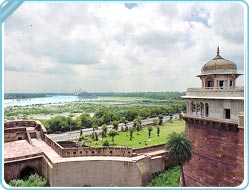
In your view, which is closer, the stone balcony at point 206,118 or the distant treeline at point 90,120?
the stone balcony at point 206,118

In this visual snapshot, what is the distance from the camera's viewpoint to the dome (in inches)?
391

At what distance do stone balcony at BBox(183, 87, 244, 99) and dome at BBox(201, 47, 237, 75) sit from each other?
37.8 inches

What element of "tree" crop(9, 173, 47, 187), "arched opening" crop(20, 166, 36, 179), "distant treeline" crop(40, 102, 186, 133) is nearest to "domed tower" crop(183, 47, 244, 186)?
"tree" crop(9, 173, 47, 187)

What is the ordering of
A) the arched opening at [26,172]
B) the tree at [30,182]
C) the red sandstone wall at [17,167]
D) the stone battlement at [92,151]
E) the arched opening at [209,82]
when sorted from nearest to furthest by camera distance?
the tree at [30,182] < the red sandstone wall at [17,167] < the stone battlement at [92,151] < the arched opening at [26,172] < the arched opening at [209,82]

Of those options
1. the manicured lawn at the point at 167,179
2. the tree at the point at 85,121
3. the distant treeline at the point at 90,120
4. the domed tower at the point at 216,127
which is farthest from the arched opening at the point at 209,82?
the tree at the point at 85,121

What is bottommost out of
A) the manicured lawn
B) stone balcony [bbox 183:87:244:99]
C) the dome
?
the manicured lawn

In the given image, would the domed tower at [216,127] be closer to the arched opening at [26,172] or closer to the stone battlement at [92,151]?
the stone battlement at [92,151]

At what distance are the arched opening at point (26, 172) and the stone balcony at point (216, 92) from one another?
271 inches

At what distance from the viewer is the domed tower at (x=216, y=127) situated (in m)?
8.29

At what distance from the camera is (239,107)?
8.15m

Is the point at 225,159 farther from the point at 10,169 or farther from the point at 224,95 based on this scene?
the point at 10,169

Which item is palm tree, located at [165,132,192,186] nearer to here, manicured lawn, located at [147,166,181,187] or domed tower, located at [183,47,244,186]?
domed tower, located at [183,47,244,186]

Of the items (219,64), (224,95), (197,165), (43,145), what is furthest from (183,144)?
(43,145)

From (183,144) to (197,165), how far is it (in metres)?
1.35
